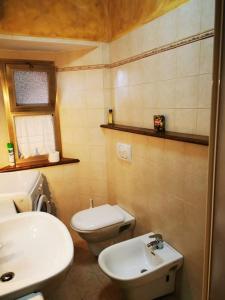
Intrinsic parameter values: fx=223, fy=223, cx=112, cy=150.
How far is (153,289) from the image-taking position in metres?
1.63

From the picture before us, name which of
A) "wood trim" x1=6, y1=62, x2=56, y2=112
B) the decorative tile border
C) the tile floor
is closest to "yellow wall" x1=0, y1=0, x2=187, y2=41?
the decorative tile border

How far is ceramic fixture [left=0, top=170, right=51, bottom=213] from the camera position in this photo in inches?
65.4

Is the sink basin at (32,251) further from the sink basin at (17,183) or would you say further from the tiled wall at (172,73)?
the tiled wall at (172,73)

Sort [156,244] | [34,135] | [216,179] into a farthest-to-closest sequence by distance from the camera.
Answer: [34,135], [156,244], [216,179]

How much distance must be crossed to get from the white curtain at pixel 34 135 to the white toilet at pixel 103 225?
2.85 feet

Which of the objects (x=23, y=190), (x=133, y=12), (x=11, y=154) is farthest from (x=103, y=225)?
(x=133, y=12)

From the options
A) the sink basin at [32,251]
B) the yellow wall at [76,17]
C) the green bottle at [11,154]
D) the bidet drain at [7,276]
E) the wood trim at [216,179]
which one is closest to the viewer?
the wood trim at [216,179]

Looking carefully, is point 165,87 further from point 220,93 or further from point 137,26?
point 220,93

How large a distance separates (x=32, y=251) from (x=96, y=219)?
0.85 metres

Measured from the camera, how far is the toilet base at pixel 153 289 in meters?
1.55

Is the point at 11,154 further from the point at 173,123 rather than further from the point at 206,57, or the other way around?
the point at 206,57

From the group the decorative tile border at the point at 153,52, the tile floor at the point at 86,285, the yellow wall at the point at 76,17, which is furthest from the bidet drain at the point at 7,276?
the yellow wall at the point at 76,17

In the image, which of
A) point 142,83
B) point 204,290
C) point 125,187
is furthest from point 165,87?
point 204,290

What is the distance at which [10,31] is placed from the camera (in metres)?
1.85
